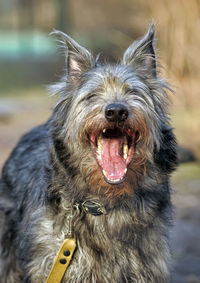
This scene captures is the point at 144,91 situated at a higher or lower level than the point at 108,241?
higher

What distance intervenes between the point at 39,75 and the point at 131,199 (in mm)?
18788

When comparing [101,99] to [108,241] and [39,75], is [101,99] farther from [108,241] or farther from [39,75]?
[39,75]

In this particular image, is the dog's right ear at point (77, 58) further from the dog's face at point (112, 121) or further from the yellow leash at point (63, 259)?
the yellow leash at point (63, 259)

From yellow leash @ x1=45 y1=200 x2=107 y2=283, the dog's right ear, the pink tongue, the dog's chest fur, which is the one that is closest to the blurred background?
the dog's right ear

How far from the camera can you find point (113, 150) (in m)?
4.38

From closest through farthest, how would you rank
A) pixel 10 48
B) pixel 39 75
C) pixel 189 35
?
pixel 189 35
pixel 39 75
pixel 10 48

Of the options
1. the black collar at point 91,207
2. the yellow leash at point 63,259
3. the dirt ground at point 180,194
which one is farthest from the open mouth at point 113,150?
the dirt ground at point 180,194

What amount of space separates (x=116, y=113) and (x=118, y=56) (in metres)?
4.25

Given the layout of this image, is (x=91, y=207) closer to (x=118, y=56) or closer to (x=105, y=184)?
(x=105, y=184)

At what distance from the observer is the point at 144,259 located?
4.54m

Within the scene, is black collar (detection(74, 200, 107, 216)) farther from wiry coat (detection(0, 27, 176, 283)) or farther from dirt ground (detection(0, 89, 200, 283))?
dirt ground (detection(0, 89, 200, 283))

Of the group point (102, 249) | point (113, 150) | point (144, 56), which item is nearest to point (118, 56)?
point (144, 56)

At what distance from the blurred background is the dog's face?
0.60m

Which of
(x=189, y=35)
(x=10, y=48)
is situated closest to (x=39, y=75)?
(x=10, y=48)
